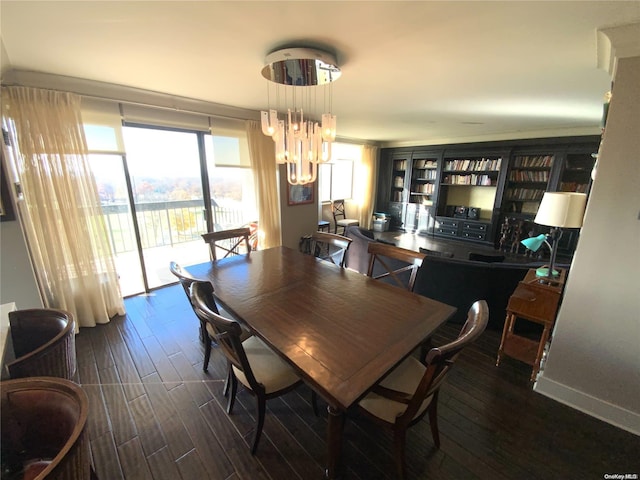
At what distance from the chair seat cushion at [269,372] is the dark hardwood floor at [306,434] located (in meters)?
0.39

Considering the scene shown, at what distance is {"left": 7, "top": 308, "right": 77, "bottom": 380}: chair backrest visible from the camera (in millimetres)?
1061

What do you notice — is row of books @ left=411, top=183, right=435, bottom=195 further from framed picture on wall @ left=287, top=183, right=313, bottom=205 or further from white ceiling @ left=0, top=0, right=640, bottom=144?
white ceiling @ left=0, top=0, right=640, bottom=144

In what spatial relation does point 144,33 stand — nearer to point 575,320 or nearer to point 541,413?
point 575,320

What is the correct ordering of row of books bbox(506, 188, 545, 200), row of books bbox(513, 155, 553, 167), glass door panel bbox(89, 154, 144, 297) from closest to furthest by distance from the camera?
1. glass door panel bbox(89, 154, 144, 297)
2. row of books bbox(513, 155, 553, 167)
3. row of books bbox(506, 188, 545, 200)

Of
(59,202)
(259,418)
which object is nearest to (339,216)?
(59,202)

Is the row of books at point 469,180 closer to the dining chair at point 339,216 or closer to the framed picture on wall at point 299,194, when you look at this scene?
the dining chair at point 339,216

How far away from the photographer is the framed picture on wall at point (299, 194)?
4.20 metres

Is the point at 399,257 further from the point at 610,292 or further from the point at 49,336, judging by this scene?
the point at 49,336

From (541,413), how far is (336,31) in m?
2.73

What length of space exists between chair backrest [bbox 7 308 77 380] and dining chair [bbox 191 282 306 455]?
1.74ft

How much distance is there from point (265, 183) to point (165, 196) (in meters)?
1.32

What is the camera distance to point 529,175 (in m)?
5.12

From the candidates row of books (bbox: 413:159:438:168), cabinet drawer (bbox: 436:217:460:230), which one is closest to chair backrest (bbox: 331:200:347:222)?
row of books (bbox: 413:159:438:168)

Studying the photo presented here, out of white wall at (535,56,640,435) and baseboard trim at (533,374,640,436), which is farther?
baseboard trim at (533,374,640,436)
